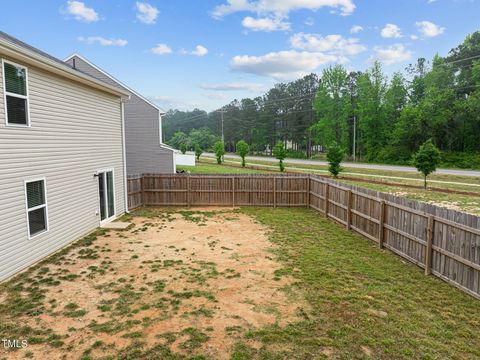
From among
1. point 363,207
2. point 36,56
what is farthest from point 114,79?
point 363,207

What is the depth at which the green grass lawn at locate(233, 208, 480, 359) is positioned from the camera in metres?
4.22

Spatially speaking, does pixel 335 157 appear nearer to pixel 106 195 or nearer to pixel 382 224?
pixel 382 224

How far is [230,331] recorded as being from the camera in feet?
15.5

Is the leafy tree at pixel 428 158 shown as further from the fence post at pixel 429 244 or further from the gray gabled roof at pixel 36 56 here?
the gray gabled roof at pixel 36 56

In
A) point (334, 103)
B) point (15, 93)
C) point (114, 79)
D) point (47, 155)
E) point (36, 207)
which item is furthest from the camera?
point (334, 103)

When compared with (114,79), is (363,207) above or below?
below

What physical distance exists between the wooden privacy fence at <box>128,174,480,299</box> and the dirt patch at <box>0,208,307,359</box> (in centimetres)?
315

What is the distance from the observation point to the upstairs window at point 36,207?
7633 millimetres

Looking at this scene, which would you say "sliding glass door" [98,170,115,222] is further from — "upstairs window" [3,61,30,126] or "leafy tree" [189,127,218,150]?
"leafy tree" [189,127,218,150]

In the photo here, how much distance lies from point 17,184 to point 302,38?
22469 mm

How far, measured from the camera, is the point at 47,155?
8.36 meters

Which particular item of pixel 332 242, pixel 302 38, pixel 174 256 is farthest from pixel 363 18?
pixel 174 256

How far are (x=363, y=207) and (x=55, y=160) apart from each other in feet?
30.0

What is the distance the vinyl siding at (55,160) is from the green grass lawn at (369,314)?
5.89 meters
